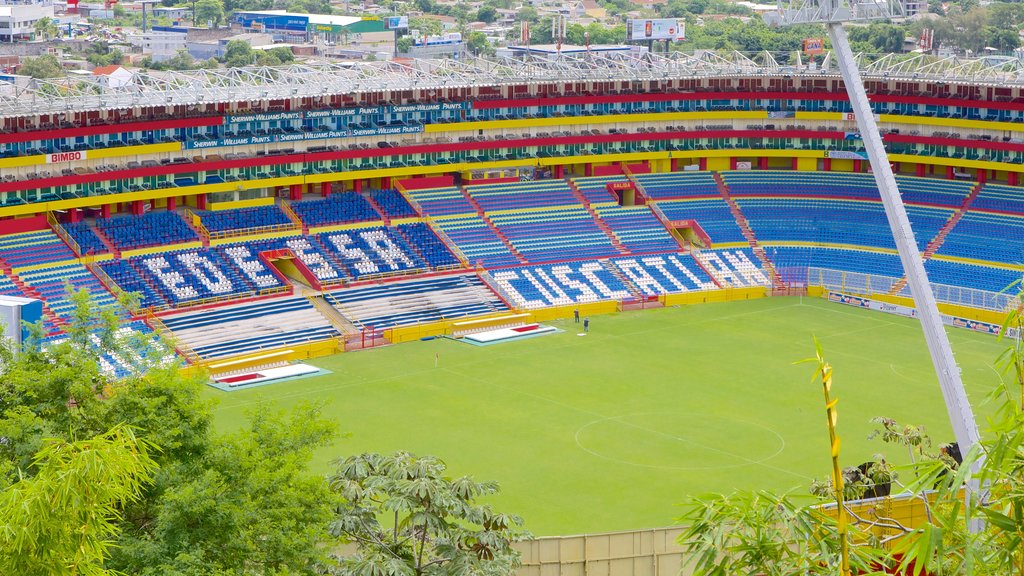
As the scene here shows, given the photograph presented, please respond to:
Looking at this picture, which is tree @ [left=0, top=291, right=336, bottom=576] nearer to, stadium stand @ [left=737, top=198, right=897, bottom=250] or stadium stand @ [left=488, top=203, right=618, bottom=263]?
stadium stand @ [left=488, top=203, right=618, bottom=263]

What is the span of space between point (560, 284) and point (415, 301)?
9.65m

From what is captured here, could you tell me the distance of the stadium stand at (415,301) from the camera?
8150 cm

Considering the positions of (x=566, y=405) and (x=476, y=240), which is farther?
(x=476, y=240)

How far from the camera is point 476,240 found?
91.8 metres

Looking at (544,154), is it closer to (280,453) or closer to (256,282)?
(256,282)

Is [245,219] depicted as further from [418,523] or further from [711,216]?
[418,523]

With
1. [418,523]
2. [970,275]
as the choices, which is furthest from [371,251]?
[418,523]

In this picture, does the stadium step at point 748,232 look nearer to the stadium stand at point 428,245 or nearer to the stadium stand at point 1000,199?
the stadium stand at point 1000,199

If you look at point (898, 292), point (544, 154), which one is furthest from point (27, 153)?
point (898, 292)

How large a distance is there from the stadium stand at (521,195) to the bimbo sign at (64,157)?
25.8m

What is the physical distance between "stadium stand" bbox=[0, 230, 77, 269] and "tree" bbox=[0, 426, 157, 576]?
5873 cm

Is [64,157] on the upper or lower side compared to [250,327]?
upper

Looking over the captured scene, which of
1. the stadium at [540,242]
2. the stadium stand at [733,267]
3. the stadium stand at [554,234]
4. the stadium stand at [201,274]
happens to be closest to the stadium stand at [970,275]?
the stadium at [540,242]

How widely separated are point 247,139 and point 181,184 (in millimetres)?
5448
